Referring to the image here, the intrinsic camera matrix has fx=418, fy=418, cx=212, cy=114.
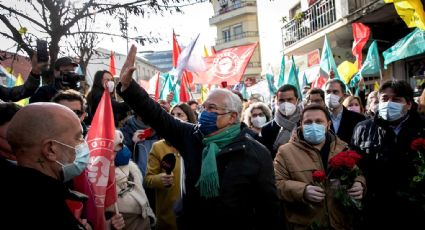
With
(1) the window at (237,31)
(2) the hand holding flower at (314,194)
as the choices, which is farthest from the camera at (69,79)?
(1) the window at (237,31)

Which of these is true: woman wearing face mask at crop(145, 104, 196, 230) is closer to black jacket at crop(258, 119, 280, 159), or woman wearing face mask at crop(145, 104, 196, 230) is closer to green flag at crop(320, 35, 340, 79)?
black jacket at crop(258, 119, 280, 159)

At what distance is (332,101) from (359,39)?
6633 mm

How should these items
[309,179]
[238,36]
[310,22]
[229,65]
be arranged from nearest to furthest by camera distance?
[309,179]
[229,65]
[310,22]
[238,36]

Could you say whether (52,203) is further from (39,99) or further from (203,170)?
(39,99)

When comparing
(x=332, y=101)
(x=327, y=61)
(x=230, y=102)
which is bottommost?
(x=332, y=101)

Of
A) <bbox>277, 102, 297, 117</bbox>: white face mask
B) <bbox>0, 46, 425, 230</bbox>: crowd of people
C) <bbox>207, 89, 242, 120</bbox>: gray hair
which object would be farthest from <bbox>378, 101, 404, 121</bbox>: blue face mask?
<bbox>207, 89, 242, 120</bbox>: gray hair

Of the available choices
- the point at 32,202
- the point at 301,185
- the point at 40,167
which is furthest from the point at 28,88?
the point at 301,185

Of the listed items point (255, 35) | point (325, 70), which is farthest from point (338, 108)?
point (255, 35)

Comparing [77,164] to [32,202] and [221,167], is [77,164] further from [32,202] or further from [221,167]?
[221,167]

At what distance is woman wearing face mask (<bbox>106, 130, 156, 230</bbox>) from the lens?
357 centimetres

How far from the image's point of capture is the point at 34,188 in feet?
5.84

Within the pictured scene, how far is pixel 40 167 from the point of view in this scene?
200 centimetres

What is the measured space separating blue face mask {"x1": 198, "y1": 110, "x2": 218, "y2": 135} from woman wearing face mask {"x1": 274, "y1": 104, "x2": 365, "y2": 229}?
0.87 meters

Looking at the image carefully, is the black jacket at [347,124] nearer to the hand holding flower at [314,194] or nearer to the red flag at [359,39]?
the hand holding flower at [314,194]
